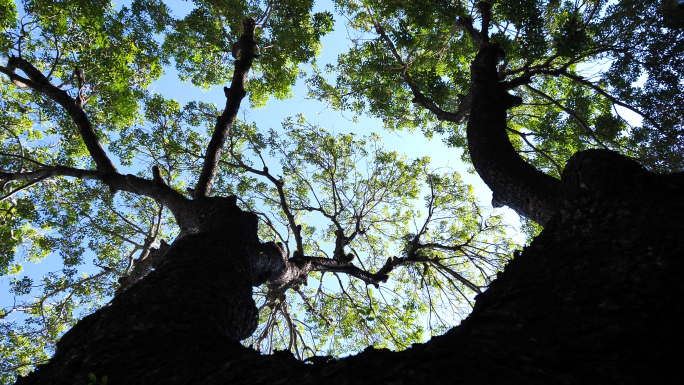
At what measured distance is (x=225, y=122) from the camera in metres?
5.96

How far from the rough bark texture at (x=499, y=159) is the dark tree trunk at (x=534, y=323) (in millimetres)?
804

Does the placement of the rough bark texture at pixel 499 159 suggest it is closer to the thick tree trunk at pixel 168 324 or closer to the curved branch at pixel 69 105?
the thick tree trunk at pixel 168 324

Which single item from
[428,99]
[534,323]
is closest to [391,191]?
[428,99]

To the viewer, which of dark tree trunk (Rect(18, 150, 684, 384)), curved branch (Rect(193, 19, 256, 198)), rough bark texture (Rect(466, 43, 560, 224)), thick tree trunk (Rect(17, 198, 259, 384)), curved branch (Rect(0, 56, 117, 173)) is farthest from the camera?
curved branch (Rect(193, 19, 256, 198))

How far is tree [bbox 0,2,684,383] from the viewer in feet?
4.52

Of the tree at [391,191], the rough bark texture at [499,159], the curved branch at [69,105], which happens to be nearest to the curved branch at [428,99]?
the tree at [391,191]

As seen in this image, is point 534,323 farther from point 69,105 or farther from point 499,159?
point 69,105

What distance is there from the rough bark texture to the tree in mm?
23

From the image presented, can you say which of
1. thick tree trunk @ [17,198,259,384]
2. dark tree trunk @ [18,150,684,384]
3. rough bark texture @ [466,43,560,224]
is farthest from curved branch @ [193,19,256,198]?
rough bark texture @ [466,43,560,224]

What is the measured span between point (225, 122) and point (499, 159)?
4452mm

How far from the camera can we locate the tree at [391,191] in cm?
138

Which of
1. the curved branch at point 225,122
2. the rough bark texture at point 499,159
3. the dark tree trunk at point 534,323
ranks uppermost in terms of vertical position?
the curved branch at point 225,122

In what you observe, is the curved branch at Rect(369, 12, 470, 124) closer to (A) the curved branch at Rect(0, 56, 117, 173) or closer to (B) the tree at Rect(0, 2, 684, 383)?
(B) the tree at Rect(0, 2, 684, 383)

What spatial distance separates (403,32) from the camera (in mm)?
7402
